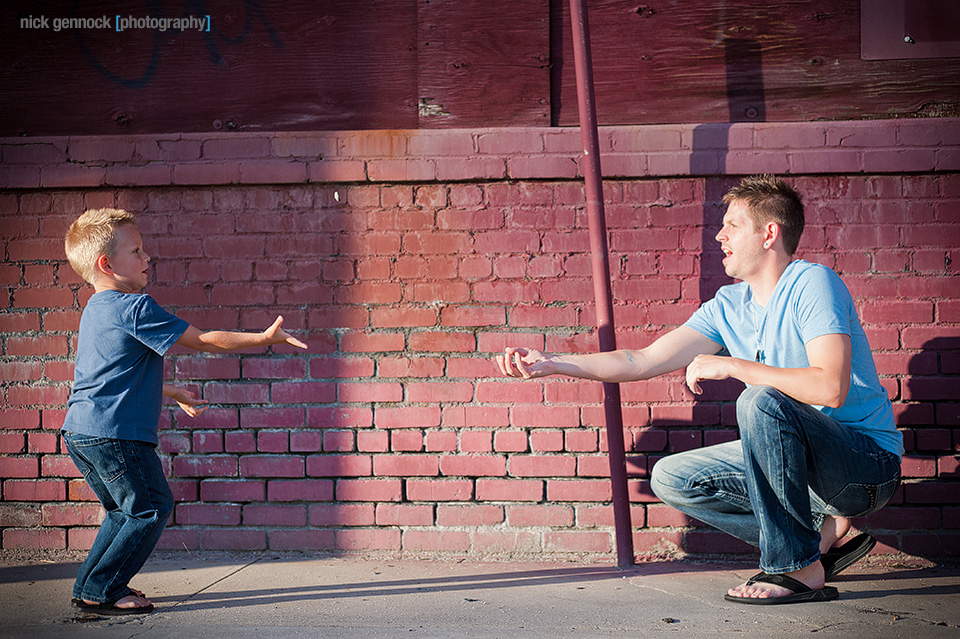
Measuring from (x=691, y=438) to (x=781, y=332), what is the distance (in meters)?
0.82

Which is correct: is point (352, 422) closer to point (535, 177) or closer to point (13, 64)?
point (535, 177)

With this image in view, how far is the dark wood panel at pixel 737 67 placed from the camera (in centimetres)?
356

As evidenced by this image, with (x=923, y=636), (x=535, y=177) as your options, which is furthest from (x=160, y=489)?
(x=923, y=636)

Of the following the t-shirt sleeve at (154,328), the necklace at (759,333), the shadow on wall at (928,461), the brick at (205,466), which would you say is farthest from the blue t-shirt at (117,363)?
the shadow on wall at (928,461)

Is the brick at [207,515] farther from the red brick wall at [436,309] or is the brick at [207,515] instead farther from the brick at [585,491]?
the brick at [585,491]

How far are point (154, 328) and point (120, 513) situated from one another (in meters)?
0.68

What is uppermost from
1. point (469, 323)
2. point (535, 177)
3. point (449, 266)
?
point (535, 177)

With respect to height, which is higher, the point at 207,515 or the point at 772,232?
the point at 772,232

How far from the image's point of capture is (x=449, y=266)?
11.5 feet

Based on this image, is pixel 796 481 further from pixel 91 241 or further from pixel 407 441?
pixel 91 241

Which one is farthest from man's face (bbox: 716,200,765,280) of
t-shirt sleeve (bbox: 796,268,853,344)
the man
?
t-shirt sleeve (bbox: 796,268,853,344)

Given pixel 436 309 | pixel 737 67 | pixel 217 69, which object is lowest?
pixel 436 309

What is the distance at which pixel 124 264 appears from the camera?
284cm

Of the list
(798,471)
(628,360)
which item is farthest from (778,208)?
(798,471)
